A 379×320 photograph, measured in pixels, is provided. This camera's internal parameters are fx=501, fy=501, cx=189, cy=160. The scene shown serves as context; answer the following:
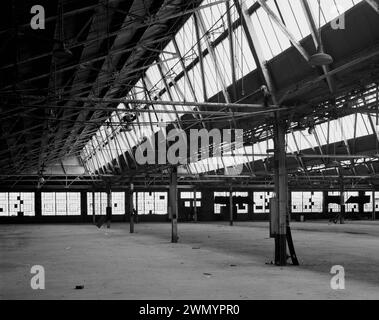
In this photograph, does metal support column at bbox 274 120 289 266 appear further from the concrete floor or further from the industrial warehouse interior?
the concrete floor

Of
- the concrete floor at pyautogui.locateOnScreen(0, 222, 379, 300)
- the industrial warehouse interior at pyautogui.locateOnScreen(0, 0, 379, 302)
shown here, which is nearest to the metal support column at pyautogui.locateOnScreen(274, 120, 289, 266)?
the industrial warehouse interior at pyautogui.locateOnScreen(0, 0, 379, 302)

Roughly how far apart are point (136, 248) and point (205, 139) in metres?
7.12

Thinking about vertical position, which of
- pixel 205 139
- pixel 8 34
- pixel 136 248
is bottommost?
pixel 136 248

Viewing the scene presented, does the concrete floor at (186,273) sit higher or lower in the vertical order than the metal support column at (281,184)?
lower

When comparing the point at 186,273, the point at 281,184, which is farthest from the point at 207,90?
the point at 186,273

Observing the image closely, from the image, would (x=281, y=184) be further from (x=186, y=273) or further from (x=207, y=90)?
(x=207, y=90)

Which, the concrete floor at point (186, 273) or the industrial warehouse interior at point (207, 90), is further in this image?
the industrial warehouse interior at point (207, 90)

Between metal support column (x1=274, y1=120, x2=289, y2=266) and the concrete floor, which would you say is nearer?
the concrete floor

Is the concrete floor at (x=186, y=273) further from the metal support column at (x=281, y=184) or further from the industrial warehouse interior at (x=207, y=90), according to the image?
the metal support column at (x=281, y=184)

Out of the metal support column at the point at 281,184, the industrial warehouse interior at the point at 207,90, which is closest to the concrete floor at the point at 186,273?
the industrial warehouse interior at the point at 207,90
